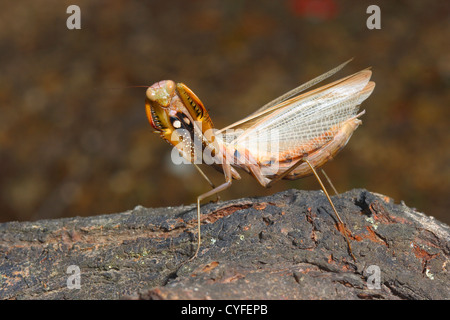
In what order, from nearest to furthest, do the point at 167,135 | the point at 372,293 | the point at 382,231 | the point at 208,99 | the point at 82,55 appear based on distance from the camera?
the point at 372,293
the point at 382,231
the point at 167,135
the point at 208,99
the point at 82,55

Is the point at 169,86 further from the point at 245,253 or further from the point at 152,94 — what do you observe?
the point at 245,253

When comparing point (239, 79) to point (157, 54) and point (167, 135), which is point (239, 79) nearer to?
point (157, 54)

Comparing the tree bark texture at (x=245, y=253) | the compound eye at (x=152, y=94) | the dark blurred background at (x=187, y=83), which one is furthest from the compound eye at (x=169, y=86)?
the dark blurred background at (x=187, y=83)

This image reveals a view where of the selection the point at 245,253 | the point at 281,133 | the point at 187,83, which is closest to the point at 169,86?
→ the point at 281,133

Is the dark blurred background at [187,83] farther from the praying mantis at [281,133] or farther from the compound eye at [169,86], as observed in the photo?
the compound eye at [169,86]

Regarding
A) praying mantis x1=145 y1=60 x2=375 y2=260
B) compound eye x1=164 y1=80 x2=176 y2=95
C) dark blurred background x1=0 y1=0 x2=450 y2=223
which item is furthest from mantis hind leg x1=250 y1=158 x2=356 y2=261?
dark blurred background x1=0 y1=0 x2=450 y2=223

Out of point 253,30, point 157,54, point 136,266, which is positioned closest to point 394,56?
point 253,30
